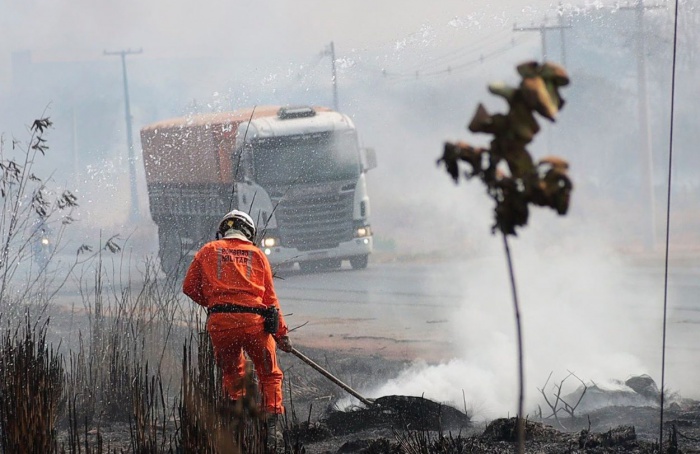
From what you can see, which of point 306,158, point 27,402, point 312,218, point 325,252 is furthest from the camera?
point 325,252

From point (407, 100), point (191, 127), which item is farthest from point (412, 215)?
point (191, 127)

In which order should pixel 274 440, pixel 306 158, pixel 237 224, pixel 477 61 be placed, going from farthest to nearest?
1. pixel 477 61
2. pixel 306 158
3. pixel 237 224
4. pixel 274 440

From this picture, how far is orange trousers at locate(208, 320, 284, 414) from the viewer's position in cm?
599

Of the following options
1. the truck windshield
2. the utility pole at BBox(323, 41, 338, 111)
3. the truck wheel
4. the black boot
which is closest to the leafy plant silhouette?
the black boot

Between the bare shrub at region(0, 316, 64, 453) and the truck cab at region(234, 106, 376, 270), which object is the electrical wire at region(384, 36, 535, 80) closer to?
the truck cab at region(234, 106, 376, 270)

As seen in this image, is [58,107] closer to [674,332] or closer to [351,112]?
[351,112]

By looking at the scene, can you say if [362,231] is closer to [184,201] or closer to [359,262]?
[359,262]

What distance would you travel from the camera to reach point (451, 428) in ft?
21.8

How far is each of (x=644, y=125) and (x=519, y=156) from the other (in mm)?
22940

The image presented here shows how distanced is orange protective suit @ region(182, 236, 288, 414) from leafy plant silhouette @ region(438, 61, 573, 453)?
420cm

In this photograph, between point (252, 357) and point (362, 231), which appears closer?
point (252, 357)

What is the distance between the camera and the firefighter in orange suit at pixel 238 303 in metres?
5.98

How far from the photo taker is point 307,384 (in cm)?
833

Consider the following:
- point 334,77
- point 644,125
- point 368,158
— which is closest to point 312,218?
point 368,158
